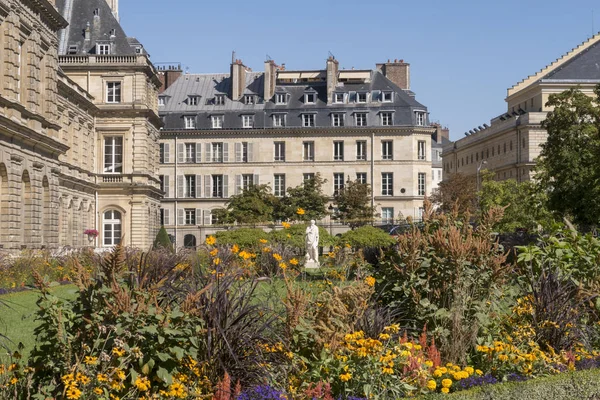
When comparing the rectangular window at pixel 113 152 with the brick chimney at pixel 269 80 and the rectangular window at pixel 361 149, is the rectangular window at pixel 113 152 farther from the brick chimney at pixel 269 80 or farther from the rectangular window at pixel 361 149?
the rectangular window at pixel 361 149

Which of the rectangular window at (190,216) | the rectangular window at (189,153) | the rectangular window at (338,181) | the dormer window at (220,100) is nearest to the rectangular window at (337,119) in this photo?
the rectangular window at (338,181)

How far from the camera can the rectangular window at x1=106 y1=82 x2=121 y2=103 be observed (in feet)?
189

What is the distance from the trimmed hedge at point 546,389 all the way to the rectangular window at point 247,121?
228 feet

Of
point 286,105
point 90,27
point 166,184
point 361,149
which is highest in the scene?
point 90,27

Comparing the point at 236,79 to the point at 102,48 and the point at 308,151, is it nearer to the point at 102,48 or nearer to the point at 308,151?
the point at 308,151

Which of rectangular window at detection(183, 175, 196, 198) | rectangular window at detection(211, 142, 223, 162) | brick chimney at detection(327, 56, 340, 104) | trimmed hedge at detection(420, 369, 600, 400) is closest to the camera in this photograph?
trimmed hedge at detection(420, 369, 600, 400)

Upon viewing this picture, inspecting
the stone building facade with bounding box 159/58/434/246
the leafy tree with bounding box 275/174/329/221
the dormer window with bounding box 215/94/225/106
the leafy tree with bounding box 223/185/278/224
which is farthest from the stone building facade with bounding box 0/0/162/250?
the dormer window with bounding box 215/94/225/106

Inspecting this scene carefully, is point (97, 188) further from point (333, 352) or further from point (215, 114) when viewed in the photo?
point (333, 352)

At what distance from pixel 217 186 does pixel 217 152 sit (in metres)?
2.85

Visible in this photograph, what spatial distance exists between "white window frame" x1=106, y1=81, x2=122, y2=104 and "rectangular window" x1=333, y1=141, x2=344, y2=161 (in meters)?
24.1

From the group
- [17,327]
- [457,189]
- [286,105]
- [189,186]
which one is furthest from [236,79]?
[17,327]

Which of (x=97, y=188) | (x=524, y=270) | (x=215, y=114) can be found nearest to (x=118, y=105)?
(x=97, y=188)

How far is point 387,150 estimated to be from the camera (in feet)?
251

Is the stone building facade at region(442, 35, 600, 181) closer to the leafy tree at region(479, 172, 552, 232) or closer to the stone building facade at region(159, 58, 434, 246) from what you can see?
the stone building facade at region(159, 58, 434, 246)
